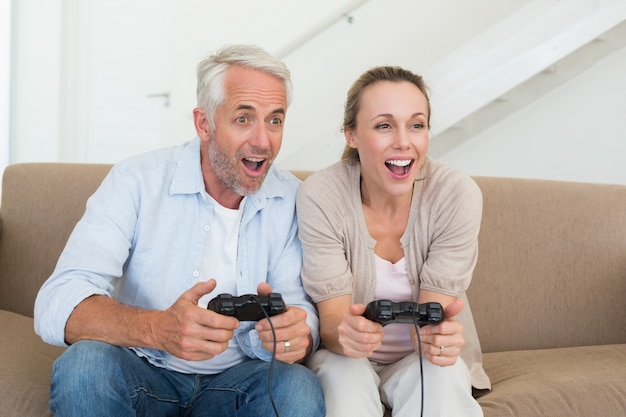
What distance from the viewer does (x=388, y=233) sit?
192 cm

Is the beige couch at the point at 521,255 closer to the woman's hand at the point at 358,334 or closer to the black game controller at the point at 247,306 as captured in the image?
the woman's hand at the point at 358,334

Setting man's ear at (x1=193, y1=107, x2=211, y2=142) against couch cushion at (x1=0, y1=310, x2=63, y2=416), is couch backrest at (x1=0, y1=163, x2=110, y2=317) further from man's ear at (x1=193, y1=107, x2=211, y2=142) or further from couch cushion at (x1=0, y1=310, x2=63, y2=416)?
man's ear at (x1=193, y1=107, x2=211, y2=142)

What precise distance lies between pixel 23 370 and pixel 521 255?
1467 mm

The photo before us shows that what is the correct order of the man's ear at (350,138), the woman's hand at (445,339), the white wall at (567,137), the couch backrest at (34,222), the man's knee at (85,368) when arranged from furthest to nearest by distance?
the white wall at (567,137)
the couch backrest at (34,222)
the man's ear at (350,138)
the woman's hand at (445,339)
the man's knee at (85,368)

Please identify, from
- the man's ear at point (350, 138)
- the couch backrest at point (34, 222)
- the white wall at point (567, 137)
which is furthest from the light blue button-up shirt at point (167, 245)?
the white wall at point (567, 137)

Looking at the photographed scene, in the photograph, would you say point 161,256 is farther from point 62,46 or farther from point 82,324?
point 62,46

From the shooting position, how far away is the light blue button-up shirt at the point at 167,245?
5.62 feet

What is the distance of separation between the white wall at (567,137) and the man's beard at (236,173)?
3.08 meters

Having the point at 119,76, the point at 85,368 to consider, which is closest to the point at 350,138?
the point at 85,368

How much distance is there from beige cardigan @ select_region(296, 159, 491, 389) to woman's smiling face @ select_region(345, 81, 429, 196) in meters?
0.09

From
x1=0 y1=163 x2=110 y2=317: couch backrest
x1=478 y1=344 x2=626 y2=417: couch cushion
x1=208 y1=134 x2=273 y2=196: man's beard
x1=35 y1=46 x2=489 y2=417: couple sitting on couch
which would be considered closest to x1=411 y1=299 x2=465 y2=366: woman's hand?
x1=35 y1=46 x2=489 y2=417: couple sitting on couch

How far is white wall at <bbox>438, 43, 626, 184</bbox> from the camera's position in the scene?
15.3 ft

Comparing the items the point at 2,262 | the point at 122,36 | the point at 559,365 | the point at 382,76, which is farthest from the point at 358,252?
the point at 122,36

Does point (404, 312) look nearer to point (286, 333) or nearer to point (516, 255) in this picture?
point (286, 333)
